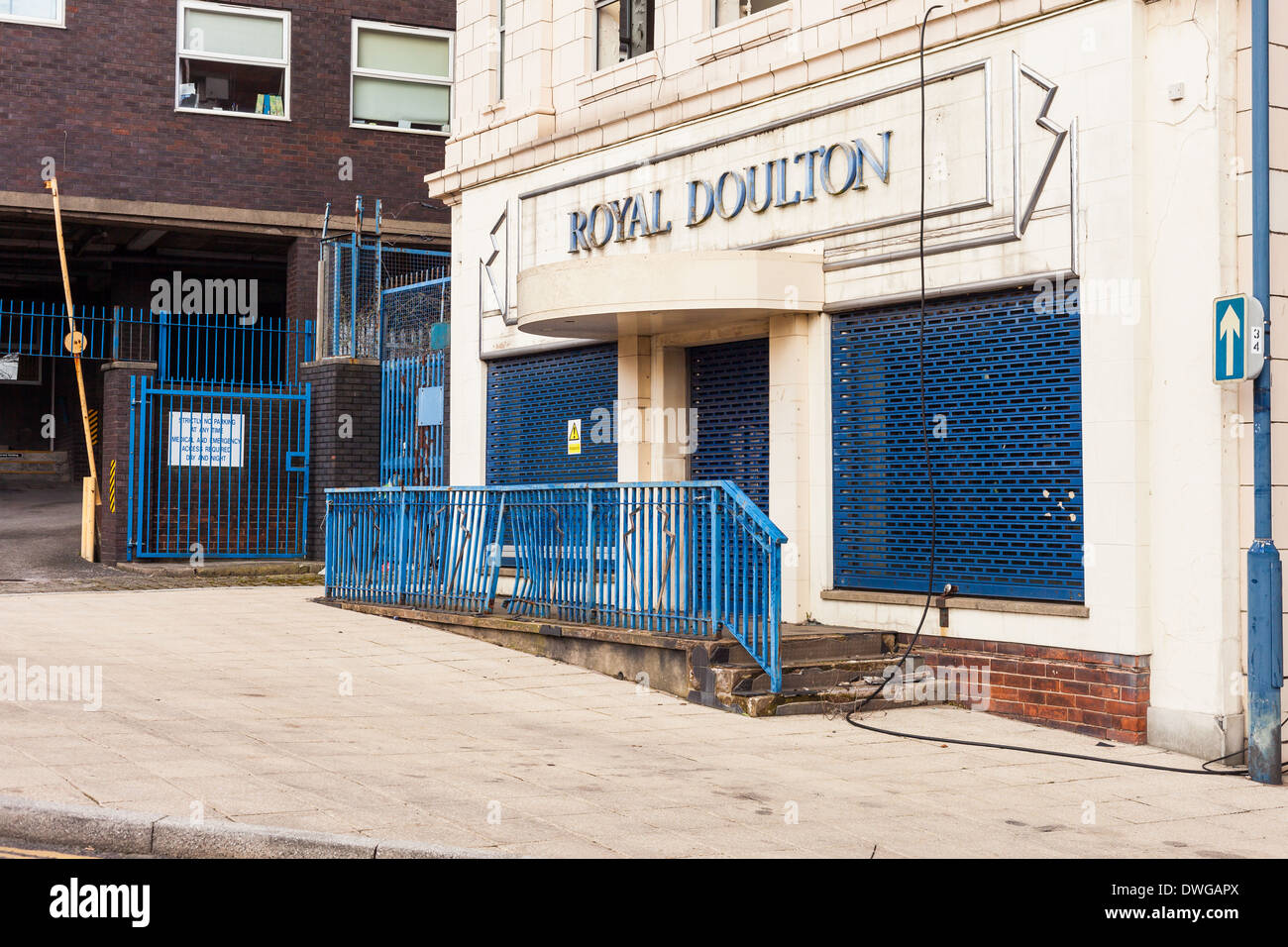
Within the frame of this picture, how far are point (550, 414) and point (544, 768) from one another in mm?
7436

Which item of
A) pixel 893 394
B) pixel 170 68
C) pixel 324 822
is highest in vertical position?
pixel 170 68

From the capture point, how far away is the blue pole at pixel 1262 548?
8695mm

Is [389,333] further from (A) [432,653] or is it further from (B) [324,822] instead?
(B) [324,822]

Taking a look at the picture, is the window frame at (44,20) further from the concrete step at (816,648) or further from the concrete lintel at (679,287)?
the concrete step at (816,648)

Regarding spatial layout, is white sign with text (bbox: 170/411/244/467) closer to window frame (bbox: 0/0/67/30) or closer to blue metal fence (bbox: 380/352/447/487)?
blue metal fence (bbox: 380/352/447/487)

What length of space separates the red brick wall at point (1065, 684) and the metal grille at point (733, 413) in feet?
8.93

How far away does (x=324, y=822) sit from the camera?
650cm

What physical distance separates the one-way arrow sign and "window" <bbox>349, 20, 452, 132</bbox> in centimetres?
1606

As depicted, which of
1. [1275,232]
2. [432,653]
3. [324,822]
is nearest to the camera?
[324,822]

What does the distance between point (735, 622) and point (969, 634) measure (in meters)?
1.75

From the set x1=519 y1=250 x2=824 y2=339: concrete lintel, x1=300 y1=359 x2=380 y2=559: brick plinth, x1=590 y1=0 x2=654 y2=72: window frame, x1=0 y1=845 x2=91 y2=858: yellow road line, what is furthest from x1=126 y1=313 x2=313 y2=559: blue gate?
x1=0 y1=845 x2=91 y2=858: yellow road line

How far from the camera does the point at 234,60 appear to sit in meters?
21.7

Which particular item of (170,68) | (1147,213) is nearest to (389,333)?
(170,68)

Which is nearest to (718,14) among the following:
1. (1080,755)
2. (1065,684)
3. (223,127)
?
(1065,684)
